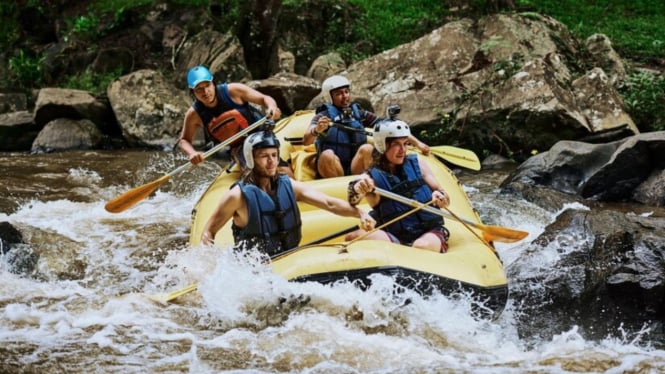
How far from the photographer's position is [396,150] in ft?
16.8

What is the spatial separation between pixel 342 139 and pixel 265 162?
207 cm

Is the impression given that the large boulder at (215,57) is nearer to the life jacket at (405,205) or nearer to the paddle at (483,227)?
the life jacket at (405,205)

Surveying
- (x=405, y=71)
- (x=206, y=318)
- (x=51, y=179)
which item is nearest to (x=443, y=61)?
(x=405, y=71)

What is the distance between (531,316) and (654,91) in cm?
638

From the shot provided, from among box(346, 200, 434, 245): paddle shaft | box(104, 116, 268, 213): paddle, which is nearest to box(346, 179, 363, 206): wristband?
box(346, 200, 434, 245): paddle shaft

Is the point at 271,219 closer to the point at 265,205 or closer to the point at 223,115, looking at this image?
the point at 265,205

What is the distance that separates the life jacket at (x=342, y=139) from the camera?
22.7 feet

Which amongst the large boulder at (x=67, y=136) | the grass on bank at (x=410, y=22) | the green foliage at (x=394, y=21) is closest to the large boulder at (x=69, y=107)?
the large boulder at (x=67, y=136)

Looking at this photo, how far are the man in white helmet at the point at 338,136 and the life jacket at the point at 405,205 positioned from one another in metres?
1.55

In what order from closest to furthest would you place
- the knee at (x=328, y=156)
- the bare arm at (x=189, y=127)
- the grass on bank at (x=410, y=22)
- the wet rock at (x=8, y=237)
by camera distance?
the wet rock at (x=8, y=237)
the knee at (x=328, y=156)
the bare arm at (x=189, y=127)
the grass on bank at (x=410, y=22)

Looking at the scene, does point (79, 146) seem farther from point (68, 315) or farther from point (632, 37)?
point (632, 37)

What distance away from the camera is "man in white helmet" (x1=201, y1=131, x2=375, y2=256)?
4934 millimetres

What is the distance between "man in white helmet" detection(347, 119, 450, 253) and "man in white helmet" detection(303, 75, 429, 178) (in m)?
1.54

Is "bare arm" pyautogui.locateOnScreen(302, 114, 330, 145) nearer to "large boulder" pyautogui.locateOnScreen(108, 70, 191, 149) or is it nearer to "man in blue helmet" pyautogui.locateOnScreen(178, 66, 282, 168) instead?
"man in blue helmet" pyautogui.locateOnScreen(178, 66, 282, 168)
